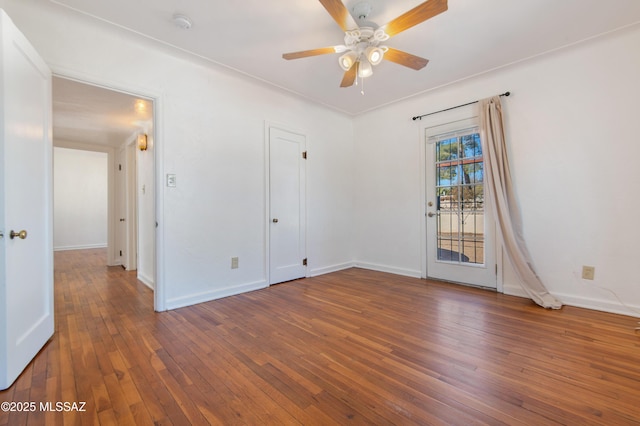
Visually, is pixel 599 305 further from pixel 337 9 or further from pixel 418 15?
pixel 337 9

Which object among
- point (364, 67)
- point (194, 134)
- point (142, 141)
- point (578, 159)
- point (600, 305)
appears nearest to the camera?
point (364, 67)

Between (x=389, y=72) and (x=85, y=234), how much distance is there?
28.7ft

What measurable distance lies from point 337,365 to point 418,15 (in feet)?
7.98

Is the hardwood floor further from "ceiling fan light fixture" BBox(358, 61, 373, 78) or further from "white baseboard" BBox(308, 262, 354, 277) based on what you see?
"ceiling fan light fixture" BBox(358, 61, 373, 78)

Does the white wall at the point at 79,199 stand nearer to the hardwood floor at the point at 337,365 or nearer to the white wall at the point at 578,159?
the hardwood floor at the point at 337,365

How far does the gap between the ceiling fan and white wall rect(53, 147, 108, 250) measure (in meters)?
8.04

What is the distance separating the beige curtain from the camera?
2.94m

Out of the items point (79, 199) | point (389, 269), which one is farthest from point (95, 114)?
point (79, 199)

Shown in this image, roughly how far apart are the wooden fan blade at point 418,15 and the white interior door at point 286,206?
2117 mm

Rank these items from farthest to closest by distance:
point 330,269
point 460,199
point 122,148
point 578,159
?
point 122,148, point 330,269, point 460,199, point 578,159

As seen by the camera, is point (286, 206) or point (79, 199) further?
point (79, 199)

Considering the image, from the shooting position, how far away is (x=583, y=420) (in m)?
1.29

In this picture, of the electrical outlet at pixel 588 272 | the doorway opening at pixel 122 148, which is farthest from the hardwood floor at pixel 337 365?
the doorway opening at pixel 122 148

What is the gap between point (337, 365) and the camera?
1767mm
